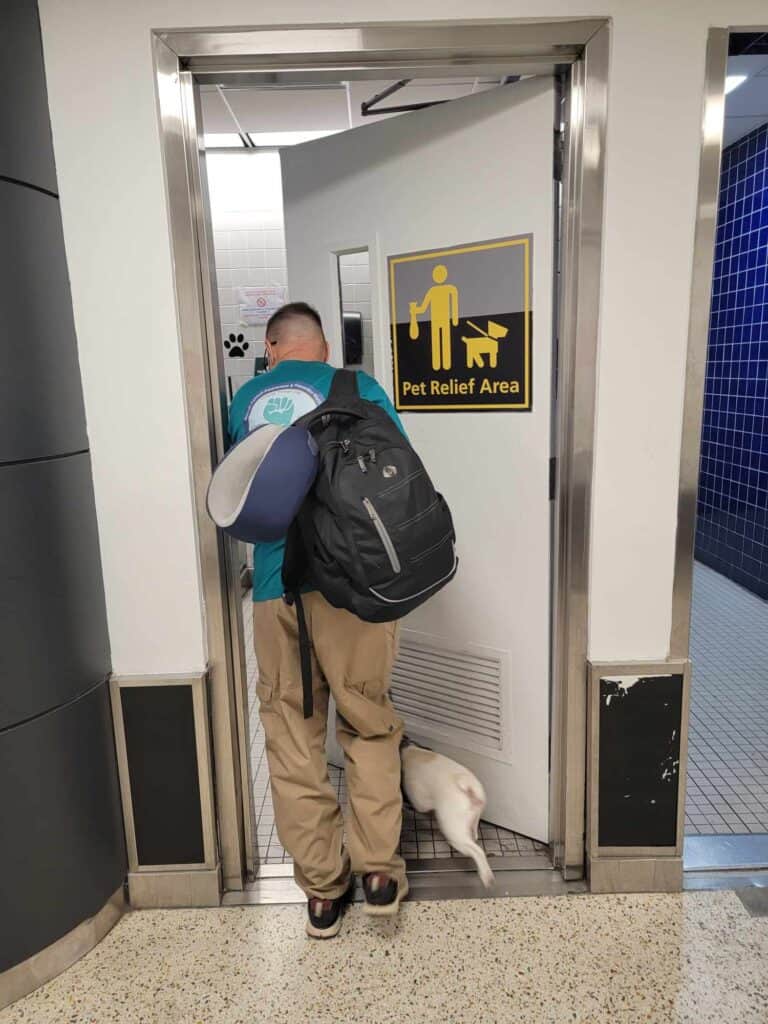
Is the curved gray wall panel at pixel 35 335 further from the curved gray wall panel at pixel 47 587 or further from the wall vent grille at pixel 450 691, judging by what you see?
the wall vent grille at pixel 450 691

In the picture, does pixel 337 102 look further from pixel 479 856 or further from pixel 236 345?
pixel 479 856

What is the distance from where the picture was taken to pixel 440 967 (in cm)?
169

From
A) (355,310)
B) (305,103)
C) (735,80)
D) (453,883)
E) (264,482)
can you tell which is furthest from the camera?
(305,103)

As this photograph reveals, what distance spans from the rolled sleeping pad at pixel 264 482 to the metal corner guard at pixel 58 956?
108cm

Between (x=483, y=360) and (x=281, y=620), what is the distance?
2.96ft

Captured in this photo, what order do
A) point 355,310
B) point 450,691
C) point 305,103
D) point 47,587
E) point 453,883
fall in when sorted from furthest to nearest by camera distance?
point 305,103, point 355,310, point 450,691, point 453,883, point 47,587

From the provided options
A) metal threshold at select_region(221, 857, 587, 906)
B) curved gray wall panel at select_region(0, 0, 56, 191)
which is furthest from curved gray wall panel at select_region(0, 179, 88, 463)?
metal threshold at select_region(221, 857, 587, 906)

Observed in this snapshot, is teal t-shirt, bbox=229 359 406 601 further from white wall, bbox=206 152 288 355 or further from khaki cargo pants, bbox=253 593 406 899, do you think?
white wall, bbox=206 152 288 355

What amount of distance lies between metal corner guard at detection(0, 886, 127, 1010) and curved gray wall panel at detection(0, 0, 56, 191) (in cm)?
178

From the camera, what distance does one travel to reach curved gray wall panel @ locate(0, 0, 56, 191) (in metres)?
1.48

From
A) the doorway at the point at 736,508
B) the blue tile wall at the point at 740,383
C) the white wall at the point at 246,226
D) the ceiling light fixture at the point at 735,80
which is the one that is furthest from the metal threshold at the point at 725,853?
the white wall at the point at 246,226

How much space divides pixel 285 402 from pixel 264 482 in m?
0.33

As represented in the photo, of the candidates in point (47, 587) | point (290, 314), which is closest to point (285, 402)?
point (290, 314)

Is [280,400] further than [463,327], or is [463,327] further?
[463,327]
